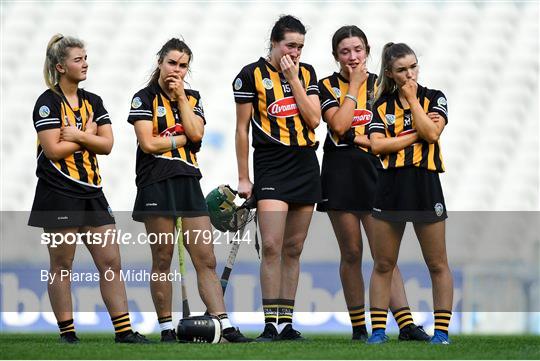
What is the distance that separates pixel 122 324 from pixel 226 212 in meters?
0.80

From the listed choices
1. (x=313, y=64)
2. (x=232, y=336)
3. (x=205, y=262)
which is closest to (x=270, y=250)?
(x=205, y=262)

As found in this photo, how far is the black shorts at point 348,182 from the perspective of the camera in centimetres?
505

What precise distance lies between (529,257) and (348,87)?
7.69 meters

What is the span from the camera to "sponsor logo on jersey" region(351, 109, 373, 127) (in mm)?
5129

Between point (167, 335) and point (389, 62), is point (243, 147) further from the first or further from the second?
point (167, 335)

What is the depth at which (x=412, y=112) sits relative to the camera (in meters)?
4.62

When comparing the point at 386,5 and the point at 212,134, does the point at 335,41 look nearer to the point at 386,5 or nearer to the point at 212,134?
the point at 212,134

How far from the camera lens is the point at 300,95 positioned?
16.0ft

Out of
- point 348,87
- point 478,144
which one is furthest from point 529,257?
point 348,87

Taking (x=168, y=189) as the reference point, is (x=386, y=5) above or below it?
above

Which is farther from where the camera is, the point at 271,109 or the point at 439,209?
the point at 271,109

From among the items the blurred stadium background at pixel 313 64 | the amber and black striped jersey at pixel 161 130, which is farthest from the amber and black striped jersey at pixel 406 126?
the blurred stadium background at pixel 313 64

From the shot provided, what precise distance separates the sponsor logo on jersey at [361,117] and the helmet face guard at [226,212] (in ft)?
2.25

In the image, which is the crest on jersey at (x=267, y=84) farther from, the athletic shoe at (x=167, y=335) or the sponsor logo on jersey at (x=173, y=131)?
the athletic shoe at (x=167, y=335)
